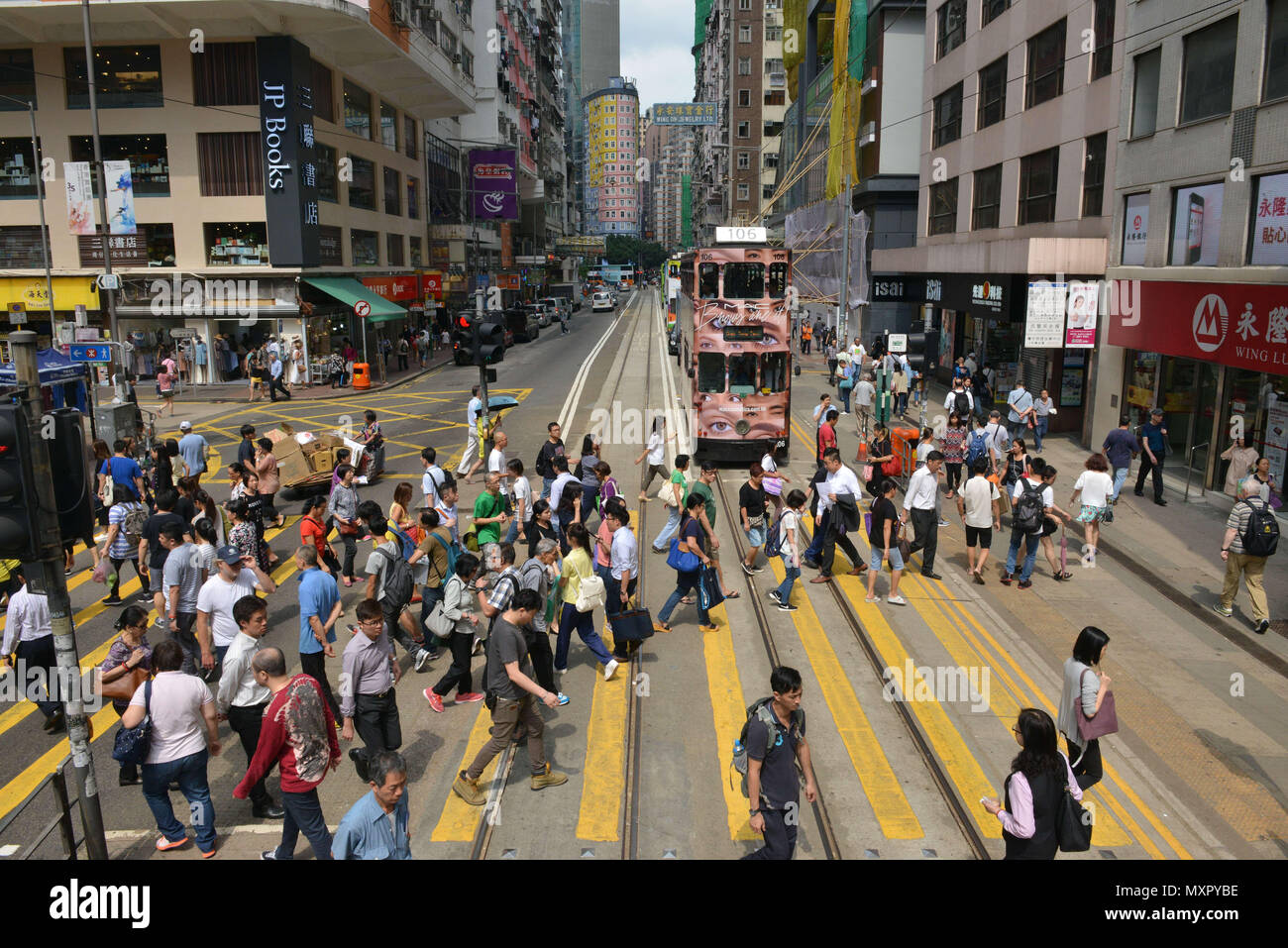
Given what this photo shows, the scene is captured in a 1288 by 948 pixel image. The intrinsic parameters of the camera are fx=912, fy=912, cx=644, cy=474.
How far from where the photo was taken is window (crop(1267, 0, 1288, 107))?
15141mm

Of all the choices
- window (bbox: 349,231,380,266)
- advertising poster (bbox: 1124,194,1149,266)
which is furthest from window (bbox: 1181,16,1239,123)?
window (bbox: 349,231,380,266)

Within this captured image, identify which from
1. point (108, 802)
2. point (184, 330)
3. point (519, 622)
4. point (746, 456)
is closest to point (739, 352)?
point (746, 456)

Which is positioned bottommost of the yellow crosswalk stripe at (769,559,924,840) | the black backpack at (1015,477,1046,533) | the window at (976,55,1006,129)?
Result: the yellow crosswalk stripe at (769,559,924,840)

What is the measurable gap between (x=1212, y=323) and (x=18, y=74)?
40.0m

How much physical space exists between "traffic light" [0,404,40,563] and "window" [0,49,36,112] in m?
37.8

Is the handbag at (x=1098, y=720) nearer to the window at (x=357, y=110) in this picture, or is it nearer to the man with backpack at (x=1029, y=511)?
the man with backpack at (x=1029, y=511)

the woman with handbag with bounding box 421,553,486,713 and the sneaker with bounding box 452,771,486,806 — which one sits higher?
the woman with handbag with bounding box 421,553,486,713

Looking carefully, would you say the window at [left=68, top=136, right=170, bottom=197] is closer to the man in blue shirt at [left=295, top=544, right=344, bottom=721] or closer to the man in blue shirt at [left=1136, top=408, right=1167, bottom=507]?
the man in blue shirt at [left=295, top=544, right=344, bottom=721]

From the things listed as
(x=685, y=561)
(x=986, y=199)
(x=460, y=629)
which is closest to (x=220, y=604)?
(x=460, y=629)

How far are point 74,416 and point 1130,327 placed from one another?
2030 centimetres

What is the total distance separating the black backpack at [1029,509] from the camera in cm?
1181

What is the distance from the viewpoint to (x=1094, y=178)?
2217cm

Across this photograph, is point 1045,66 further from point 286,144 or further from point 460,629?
point 286,144

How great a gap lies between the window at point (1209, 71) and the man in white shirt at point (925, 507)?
10542mm
